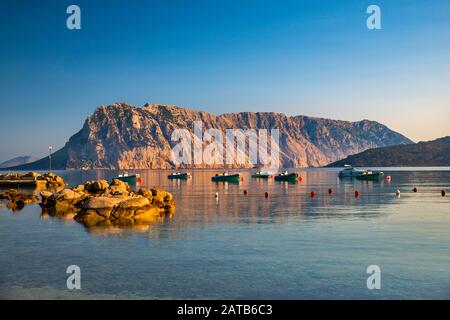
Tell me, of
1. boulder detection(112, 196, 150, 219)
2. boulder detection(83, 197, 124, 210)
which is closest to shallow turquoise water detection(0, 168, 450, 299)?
boulder detection(83, 197, 124, 210)

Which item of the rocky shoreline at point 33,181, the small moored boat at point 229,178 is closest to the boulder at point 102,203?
the rocky shoreline at point 33,181

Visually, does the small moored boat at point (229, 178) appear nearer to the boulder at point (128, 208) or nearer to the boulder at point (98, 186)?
the boulder at point (98, 186)

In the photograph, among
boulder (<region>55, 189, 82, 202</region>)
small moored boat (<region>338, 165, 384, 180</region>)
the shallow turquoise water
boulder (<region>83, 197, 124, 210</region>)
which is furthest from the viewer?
small moored boat (<region>338, 165, 384, 180</region>)

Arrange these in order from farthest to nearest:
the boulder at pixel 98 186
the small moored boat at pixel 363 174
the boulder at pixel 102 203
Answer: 1. the small moored boat at pixel 363 174
2. the boulder at pixel 98 186
3. the boulder at pixel 102 203

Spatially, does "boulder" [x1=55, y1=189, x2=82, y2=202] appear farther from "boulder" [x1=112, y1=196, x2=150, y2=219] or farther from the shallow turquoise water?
"boulder" [x1=112, y1=196, x2=150, y2=219]

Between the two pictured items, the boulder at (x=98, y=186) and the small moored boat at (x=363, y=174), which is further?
the small moored boat at (x=363, y=174)

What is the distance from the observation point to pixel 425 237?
115 ft

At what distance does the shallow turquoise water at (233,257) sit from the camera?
2120cm

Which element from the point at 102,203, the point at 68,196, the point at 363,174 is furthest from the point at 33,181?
the point at 363,174

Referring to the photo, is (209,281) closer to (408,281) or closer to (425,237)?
(408,281)

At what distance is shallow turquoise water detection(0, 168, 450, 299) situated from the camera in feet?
69.6

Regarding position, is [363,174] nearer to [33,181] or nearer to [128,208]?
[33,181]
